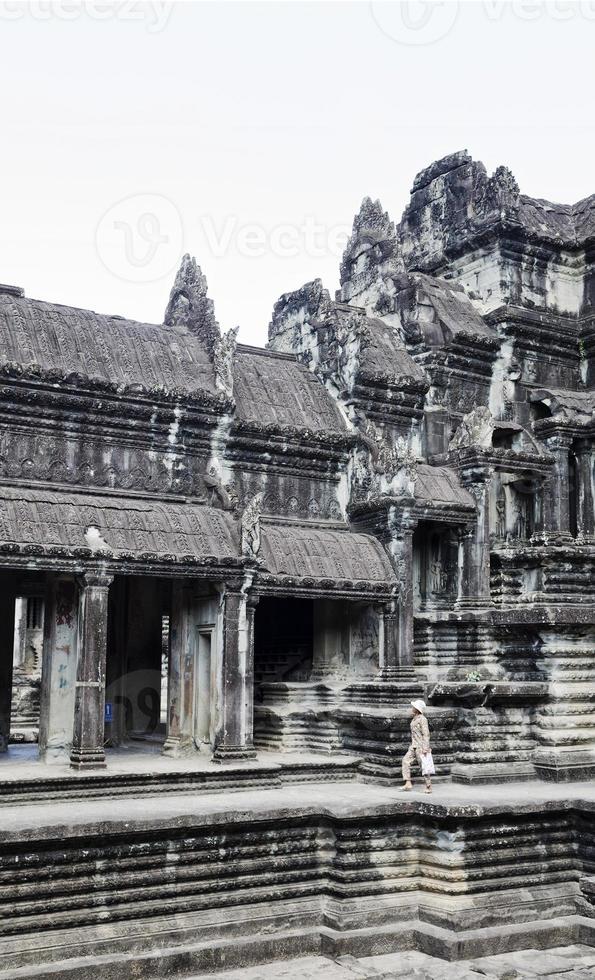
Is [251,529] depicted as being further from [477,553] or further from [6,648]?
[6,648]

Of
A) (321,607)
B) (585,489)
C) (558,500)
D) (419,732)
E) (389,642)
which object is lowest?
(419,732)

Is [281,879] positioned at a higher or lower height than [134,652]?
lower

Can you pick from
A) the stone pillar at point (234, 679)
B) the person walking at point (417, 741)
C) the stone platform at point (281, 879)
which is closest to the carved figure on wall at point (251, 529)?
the stone pillar at point (234, 679)

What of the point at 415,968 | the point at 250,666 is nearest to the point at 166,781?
the point at 250,666

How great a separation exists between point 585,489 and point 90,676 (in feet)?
32.9

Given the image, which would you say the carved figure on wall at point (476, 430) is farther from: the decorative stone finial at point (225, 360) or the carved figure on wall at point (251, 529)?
the carved figure on wall at point (251, 529)

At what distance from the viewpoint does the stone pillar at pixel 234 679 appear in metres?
15.0

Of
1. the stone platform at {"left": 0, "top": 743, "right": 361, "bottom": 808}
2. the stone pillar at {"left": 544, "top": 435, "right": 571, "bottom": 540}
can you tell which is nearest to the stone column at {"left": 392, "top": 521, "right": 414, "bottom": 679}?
the stone platform at {"left": 0, "top": 743, "right": 361, "bottom": 808}

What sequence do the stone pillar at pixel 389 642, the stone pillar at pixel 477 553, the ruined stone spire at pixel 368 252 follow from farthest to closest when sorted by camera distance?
the ruined stone spire at pixel 368 252, the stone pillar at pixel 477 553, the stone pillar at pixel 389 642

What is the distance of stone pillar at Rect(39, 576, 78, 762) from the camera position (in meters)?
15.1

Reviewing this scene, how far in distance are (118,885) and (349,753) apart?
19.0 feet

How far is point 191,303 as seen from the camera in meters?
18.5

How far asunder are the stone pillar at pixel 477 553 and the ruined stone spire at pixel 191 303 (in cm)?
510

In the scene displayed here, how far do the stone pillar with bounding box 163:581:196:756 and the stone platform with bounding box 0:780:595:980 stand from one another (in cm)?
224
